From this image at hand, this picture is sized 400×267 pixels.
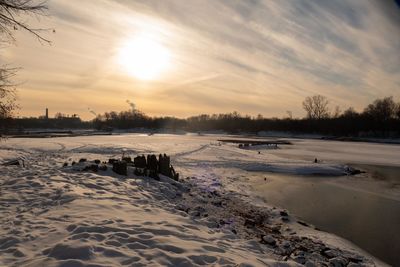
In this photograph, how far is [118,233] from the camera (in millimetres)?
7250

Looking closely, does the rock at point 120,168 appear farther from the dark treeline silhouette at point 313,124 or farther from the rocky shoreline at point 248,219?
the dark treeline silhouette at point 313,124

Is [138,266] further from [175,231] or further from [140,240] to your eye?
[175,231]

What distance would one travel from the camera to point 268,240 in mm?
9258

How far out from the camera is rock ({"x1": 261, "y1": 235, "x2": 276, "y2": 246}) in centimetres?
912

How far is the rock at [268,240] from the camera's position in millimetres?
9117

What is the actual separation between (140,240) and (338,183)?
16.7m

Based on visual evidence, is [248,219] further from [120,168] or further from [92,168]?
[92,168]

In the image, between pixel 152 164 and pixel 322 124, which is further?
pixel 322 124

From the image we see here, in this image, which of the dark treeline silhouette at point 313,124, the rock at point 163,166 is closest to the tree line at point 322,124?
the dark treeline silhouette at point 313,124

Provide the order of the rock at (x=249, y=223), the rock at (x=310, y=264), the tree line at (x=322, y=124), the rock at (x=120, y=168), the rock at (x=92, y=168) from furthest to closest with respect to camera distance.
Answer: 1. the tree line at (x=322, y=124)
2. the rock at (x=120, y=168)
3. the rock at (x=92, y=168)
4. the rock at (x=249, y=223)
5. the rock at (x=310, y=264)

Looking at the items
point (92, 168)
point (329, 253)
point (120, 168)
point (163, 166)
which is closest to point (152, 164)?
point (163, 166)

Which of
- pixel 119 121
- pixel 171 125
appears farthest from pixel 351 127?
pixel 119 121

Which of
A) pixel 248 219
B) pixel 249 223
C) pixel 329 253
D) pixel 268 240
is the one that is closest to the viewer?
pixel 329 253

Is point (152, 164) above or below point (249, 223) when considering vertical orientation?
above
